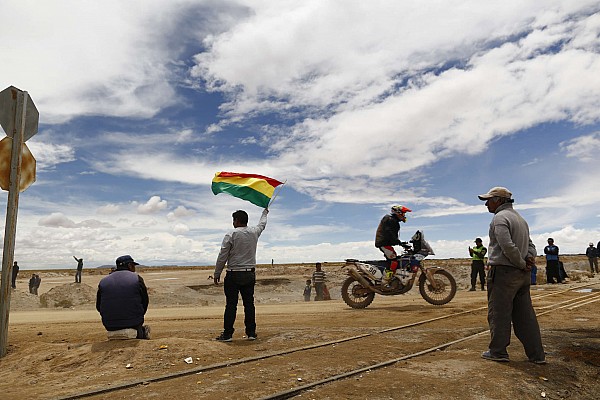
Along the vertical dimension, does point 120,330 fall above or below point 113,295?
below

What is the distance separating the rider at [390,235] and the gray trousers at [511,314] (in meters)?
5.87

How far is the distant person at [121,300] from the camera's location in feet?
22.8

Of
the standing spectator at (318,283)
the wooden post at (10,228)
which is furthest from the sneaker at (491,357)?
the standing spectator at (318,283)

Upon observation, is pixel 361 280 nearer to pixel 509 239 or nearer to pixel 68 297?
pixel 509 239

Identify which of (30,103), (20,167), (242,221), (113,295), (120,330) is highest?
(30,103)

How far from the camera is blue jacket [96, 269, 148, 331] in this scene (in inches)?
273

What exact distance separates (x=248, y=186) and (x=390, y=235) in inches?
169

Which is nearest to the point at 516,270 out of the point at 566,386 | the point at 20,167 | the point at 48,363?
the point at 566,386

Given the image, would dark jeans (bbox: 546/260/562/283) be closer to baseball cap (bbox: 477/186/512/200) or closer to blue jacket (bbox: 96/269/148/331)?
baseball cap (bbox: 477/186/512/200)

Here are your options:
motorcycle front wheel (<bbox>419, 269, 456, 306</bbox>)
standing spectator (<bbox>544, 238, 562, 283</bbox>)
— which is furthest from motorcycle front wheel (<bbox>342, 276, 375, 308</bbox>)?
standing spectator (<bbox>544, 238, 562, 283</bbox>)

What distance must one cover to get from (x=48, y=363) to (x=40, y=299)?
16.2 m

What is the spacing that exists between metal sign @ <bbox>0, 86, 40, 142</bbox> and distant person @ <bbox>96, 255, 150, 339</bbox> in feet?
8.33

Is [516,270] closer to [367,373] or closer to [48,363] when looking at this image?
[367,373]

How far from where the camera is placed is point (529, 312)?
5965 millimetres
